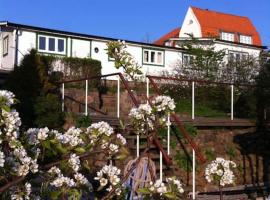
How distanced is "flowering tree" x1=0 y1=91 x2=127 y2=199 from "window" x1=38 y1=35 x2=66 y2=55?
2150 centimetres

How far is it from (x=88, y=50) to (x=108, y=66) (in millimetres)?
1312

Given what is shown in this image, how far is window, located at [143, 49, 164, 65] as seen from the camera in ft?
93.2

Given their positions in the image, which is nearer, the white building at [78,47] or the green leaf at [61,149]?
the green leaf at [61,149]

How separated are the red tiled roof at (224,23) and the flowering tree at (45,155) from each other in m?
42.3

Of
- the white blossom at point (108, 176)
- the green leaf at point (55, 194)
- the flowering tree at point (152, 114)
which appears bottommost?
the green leaf at point (55, 194)

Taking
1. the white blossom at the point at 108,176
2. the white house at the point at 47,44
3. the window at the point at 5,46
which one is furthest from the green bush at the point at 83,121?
the window at the point at 5,46

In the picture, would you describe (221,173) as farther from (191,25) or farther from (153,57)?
(191,25)

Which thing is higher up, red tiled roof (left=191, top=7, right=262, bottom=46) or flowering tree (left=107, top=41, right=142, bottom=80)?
red tiled roof (left=191, top=7, right=262, bottom=46)

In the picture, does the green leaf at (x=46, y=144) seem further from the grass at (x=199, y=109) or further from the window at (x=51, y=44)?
the window at (x=51, y=44)

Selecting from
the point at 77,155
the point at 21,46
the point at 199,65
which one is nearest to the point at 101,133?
the point at 77,155

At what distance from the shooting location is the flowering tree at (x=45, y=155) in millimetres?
2762

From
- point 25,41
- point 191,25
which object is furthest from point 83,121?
point 191,25

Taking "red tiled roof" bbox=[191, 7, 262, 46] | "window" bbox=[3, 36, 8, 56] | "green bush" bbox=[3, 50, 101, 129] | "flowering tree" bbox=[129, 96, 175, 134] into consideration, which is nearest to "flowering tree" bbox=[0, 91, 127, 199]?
"flowering tree" bbox=[129, 96, 175, 134]

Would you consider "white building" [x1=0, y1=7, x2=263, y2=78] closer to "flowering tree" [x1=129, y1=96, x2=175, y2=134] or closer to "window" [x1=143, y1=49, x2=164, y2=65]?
"window" [x1=143, y1=49, x2=164, y2=65]
